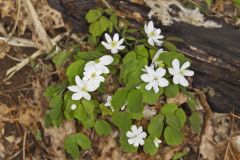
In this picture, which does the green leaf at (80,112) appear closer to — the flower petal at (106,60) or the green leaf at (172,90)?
the flower petal at (106,60)

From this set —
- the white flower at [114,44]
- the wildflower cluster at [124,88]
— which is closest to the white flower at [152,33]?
the wildflower cluster at [124,88]

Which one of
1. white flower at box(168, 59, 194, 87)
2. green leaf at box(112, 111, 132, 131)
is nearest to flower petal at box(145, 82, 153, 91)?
white flower at box(168, 59, 194, 87)

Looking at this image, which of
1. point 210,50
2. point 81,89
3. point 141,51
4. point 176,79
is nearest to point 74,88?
point 81,89

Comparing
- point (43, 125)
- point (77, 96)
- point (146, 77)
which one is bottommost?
point (43, 125)

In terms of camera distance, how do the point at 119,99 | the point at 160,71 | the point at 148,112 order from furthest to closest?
1. the point at 148,112
2. the point at 119,99
3. the point at 160,71

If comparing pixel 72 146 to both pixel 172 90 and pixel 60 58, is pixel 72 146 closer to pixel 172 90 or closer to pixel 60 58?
pixel 60 58

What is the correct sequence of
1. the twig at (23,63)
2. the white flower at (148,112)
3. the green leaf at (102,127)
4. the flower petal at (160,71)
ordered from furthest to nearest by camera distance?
the twig at (23,63)
the white flower at (148,112)
the green leaf at (102,127)
the flower petal at (160,71)
